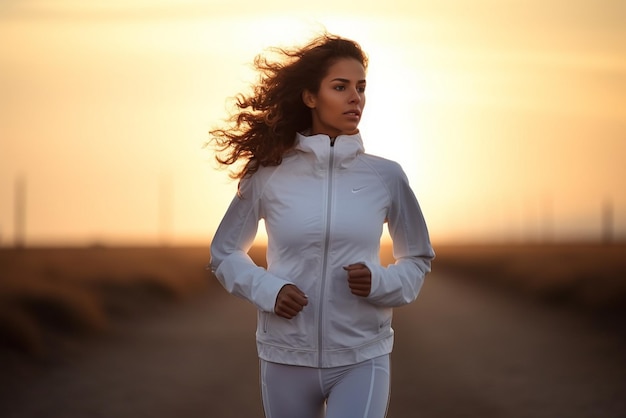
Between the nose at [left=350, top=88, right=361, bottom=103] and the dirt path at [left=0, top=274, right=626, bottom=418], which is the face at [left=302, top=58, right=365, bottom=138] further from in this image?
the dirt path at [left=0, top=274, right=626, bottom=418]

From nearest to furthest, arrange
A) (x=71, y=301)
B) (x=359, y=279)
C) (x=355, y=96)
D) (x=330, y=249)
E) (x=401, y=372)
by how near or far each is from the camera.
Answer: (x=359, y=279) < (x=330, y=249) < (x=355, y=96) < (x=401, y=372) < (x=71, y=301)

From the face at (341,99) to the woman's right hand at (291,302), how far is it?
2.44ft

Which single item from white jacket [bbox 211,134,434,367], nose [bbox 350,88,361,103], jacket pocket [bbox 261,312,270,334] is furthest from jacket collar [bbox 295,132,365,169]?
jacket pocket [bbox 261,312,270,334]

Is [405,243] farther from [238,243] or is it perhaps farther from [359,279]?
[238,243]

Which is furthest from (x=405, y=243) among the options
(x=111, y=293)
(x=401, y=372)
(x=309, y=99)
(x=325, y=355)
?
(x=111, y=293)

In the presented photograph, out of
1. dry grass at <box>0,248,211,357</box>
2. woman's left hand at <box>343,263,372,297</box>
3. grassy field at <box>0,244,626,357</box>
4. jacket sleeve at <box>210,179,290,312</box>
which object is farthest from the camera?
grassy field at <box>0,244,626,357</box>

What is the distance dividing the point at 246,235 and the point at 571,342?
11891 mm

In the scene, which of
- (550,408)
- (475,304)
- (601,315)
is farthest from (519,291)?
(550,408)

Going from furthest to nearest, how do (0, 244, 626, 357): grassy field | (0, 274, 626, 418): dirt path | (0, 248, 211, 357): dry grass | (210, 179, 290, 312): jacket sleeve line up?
(0, 244, 626, 357): grassy field, (0, 248, 211, 357): dry grass, (0, 274, 626, 418): dirt path, (210, 179, 290, 312): jacket sleeve

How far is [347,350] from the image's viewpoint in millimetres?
4492

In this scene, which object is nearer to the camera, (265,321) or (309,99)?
(265,321)

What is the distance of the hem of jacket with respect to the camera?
14.7 feet

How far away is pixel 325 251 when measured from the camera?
4.51 metres

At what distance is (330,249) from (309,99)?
0.77 m
